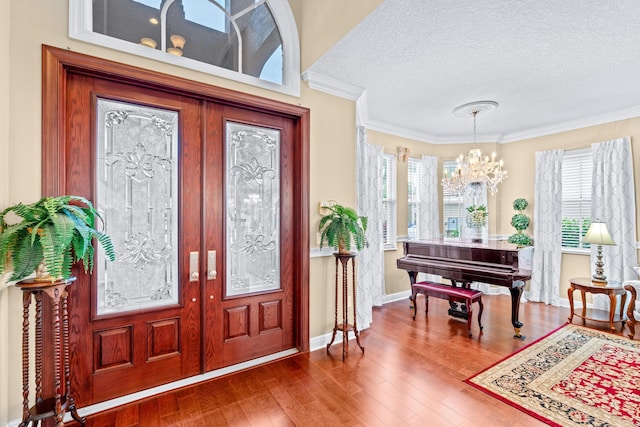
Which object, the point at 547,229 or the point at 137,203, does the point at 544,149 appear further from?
the point at 137,203

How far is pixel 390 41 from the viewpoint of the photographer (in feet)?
8.21

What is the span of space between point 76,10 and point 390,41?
2.30 meters

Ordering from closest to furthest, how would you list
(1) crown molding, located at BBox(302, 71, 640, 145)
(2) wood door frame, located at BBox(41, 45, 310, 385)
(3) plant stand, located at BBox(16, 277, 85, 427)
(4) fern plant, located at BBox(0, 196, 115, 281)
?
(4) fern plant, located at BBox(0, 196, 115, 281) → (3) plant stand, located at BBox(16, 277, 85, 427) → (2) wood door frame, located at BBox(41, 45, 310, 385) → (1) crown molding, located at BBox(302, 71, 640, 145)

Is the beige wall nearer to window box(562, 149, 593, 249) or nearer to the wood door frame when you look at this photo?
the wood door frame

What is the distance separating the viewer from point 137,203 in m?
2.31

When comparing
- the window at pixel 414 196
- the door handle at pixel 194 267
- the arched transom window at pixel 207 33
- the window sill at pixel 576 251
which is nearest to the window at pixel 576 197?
the window sill at pixel 576 251

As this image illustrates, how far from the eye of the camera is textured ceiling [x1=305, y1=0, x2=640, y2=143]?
2.17 metres

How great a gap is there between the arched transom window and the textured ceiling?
15.5 inches

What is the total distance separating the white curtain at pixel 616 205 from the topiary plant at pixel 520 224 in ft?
2.71

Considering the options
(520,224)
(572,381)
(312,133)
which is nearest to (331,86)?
(312,133)

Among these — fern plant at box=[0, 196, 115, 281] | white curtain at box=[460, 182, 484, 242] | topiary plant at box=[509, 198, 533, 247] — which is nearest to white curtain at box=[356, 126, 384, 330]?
white curtain at box=[460, 182, 484, 242]

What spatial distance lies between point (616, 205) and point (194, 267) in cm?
545

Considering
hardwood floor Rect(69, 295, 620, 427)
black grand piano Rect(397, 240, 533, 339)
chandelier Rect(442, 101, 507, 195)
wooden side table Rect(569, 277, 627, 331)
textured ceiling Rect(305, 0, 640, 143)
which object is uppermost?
textured ceiling Rect(305, 0, 640, 143)

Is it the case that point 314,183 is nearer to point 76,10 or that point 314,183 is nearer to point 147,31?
point 147,31
